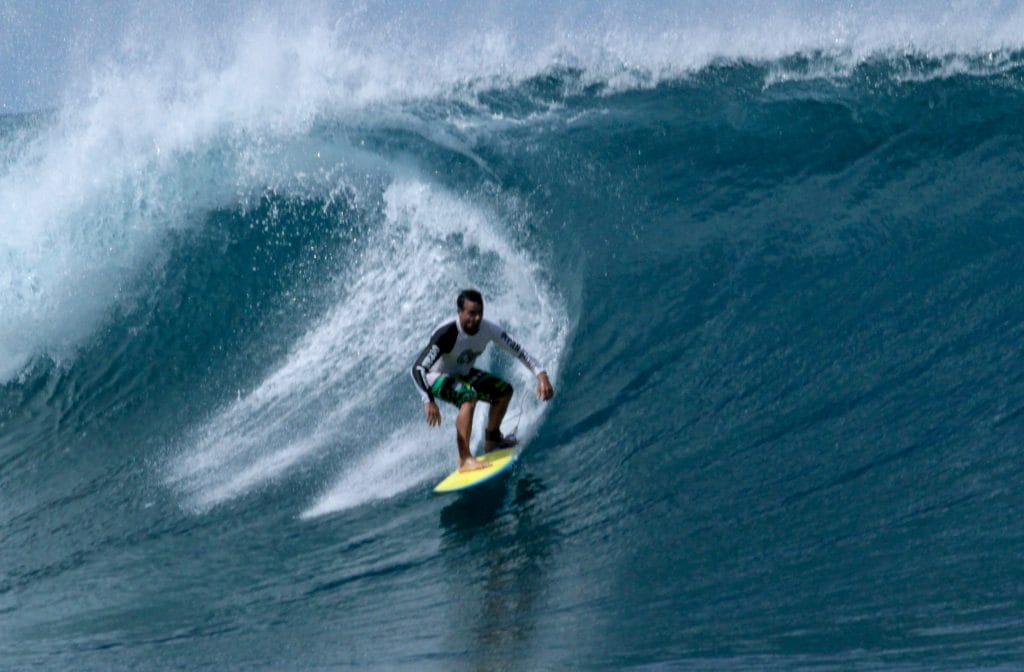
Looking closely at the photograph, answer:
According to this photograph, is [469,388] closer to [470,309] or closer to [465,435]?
[465,435]

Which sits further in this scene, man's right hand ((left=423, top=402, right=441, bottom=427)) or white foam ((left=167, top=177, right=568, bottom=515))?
white foam ((left=167, top=177, right=568, bottom=515))

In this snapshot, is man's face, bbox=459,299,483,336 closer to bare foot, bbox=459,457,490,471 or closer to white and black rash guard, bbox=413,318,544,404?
white and black rash guard, bbox=413,318,544,404

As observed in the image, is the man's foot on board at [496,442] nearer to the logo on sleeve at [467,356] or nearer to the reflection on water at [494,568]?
the reflection on water at [494,568]

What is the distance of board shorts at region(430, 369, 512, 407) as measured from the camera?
8.47 meters

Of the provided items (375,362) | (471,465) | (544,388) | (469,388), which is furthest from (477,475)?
(375,362)

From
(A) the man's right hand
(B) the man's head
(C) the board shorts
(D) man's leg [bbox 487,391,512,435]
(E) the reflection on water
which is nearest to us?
(E) the reflection on water

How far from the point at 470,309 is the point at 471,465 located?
40.4 inches

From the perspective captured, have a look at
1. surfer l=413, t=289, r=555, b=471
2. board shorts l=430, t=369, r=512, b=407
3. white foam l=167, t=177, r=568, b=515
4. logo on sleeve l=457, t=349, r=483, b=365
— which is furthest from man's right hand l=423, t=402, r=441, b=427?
white foam l=167, t=177, r=568, b=515

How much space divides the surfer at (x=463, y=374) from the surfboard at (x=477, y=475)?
58 millimetres

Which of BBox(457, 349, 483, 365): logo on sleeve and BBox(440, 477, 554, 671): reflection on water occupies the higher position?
BBox(457, 349, 483, 365): logo on sleeve

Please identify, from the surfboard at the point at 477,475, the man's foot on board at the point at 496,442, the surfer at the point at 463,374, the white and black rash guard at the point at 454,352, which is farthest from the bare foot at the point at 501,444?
the white and black rash guard at the point at 454,352

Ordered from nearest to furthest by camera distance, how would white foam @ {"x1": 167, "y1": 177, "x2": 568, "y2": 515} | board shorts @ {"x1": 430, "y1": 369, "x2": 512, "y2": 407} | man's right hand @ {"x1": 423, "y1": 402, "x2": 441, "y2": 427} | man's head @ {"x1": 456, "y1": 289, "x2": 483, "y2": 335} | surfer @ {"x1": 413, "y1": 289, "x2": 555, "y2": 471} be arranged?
man's head @ {"x1": 456, "y1": 289, "x2": 483, "y2": 335} → man's right hand @ {"x1": 423, "y1": 402, "x2": 441, "y2": 427} → surfer @ {"x1": 413, "y1": 289, "x2": 555, "y2": 471} → board shorts @ {"x1": 430, "y1": 369, "x2": 512, "y2": 407} → white foam @ {"x1": 167, "y1": 177, "x2": 568, "y2": 515}

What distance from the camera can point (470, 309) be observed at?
8148mm

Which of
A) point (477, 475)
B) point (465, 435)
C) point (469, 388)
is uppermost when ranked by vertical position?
point (469, 388)
